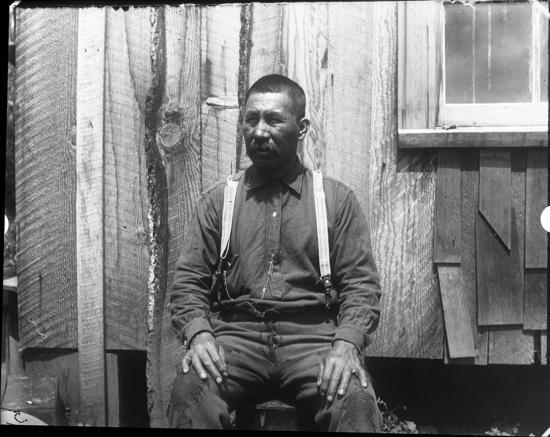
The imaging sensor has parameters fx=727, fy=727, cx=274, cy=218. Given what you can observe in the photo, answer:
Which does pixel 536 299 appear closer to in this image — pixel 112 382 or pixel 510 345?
pixel 510 345

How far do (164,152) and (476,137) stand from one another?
162cm

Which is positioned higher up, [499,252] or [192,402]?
[499,252]

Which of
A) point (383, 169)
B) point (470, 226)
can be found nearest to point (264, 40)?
point (383, 169)

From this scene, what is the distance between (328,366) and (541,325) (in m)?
1.25

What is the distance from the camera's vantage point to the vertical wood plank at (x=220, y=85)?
379 cm

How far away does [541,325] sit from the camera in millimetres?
3734

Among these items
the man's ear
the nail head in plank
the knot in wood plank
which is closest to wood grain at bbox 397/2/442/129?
the man's ear

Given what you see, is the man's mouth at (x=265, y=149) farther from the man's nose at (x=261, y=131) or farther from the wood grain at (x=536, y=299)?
the wood grain at (x=536, y=299)

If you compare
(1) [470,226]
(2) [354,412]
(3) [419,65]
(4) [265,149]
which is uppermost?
(3) [419,65]

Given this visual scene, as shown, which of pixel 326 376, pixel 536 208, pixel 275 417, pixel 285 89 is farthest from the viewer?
pixel 536 208

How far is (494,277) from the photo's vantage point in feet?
12.3

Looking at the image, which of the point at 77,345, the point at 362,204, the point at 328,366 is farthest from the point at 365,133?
the point at 77,345

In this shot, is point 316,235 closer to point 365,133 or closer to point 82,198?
point 365,133

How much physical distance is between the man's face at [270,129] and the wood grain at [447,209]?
2.64 ft
